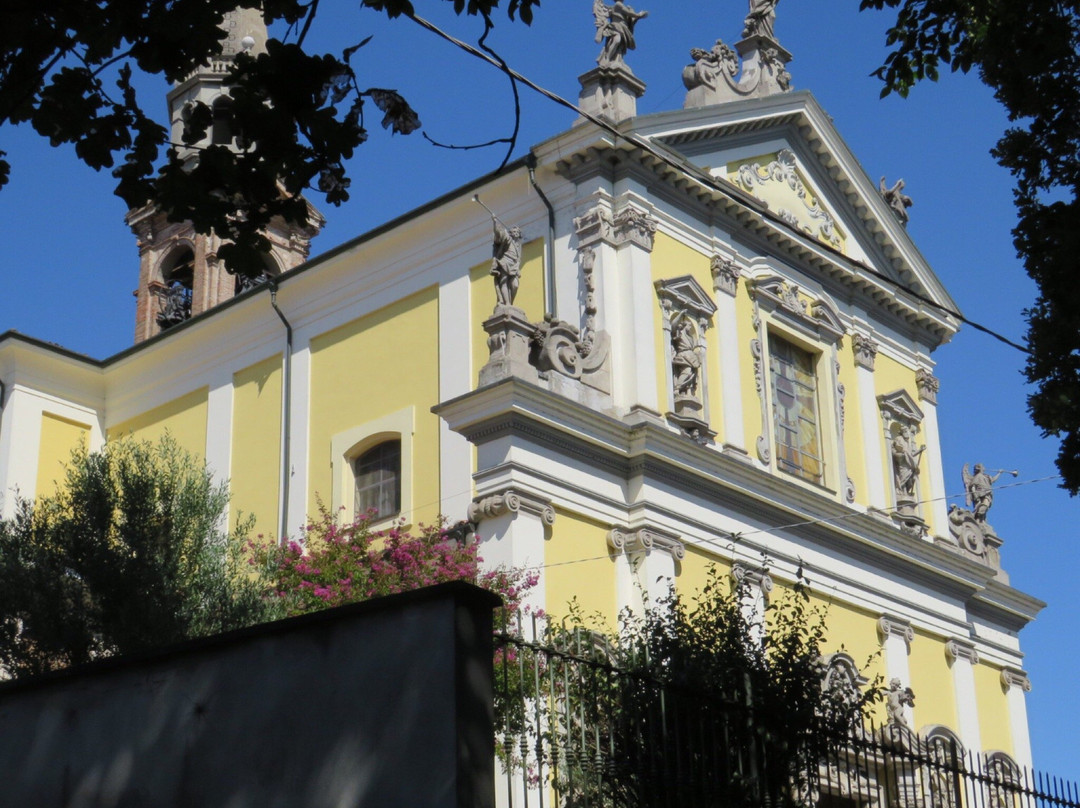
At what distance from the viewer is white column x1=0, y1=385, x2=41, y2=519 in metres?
29.1

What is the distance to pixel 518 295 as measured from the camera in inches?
977

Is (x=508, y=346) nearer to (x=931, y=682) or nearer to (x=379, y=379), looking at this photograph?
(x=379, y=379)

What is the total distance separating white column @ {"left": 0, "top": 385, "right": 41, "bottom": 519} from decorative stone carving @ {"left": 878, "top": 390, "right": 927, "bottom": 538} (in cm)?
1348

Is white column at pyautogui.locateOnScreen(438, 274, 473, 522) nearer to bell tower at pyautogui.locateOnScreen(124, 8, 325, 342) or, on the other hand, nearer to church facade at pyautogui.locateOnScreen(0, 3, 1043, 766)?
church facade at pyautogui.locateOnScreen(0, 3, 1043, 766)

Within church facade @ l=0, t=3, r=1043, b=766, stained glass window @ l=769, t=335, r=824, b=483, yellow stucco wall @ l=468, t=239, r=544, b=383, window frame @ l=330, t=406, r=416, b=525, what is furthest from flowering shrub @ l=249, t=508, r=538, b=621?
stained glass window @ l=769, t=335, r=824, b=483

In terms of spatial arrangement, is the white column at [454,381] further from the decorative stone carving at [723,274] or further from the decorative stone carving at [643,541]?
the decorative stone carving at [723,274]

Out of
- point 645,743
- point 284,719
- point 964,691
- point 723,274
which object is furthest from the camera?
point 964,691

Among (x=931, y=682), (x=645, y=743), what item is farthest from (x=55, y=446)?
(x=645, y=743)

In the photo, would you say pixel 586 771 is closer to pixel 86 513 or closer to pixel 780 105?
pixel 86 513

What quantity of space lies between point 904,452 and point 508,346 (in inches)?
341

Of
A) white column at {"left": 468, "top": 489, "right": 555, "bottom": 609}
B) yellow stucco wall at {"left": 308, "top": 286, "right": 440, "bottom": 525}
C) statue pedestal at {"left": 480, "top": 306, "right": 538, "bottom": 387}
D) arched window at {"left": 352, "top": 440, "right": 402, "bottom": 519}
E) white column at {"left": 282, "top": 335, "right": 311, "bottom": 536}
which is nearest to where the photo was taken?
white column at {"left": 468, "top": 489, "right": 555, "bottom": 609}

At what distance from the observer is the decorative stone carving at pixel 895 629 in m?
26.0

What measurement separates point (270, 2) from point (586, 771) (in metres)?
4.67

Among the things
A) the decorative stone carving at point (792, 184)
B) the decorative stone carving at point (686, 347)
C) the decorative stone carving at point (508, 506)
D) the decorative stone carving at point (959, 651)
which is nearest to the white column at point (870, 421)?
the decorative stone carving at point (792, 184)
